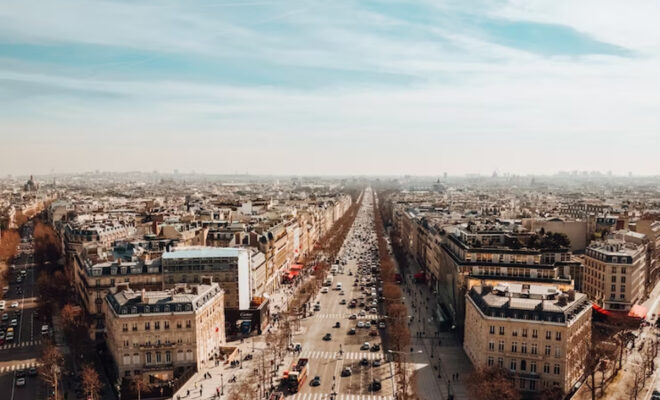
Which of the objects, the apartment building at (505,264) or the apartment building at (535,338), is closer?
the apartment building at (535,338)

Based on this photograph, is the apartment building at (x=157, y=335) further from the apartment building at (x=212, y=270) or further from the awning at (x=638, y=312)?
the awning at (x=638, y=312)

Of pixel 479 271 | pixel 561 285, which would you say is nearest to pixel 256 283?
pixel 479 271

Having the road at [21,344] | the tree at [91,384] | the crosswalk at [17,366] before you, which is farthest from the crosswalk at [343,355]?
the crosswalk at [17,366]

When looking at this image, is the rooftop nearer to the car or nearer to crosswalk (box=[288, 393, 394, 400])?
crosswalk (box=[288, 393, 394, 400])

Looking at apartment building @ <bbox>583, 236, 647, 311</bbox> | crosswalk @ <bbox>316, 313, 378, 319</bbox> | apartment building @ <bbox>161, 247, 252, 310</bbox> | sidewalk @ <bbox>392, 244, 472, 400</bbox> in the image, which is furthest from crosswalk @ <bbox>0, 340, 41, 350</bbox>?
apartment building @ <bbox>583, 236, 647, 311</bbox>

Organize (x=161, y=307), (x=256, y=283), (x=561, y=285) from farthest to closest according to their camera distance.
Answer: (x=256, y=283)
(x=561, y=285)
(x=161, y=307)

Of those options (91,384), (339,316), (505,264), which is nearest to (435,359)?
(505,264)

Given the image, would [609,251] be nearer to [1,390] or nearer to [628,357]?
[628,357]
